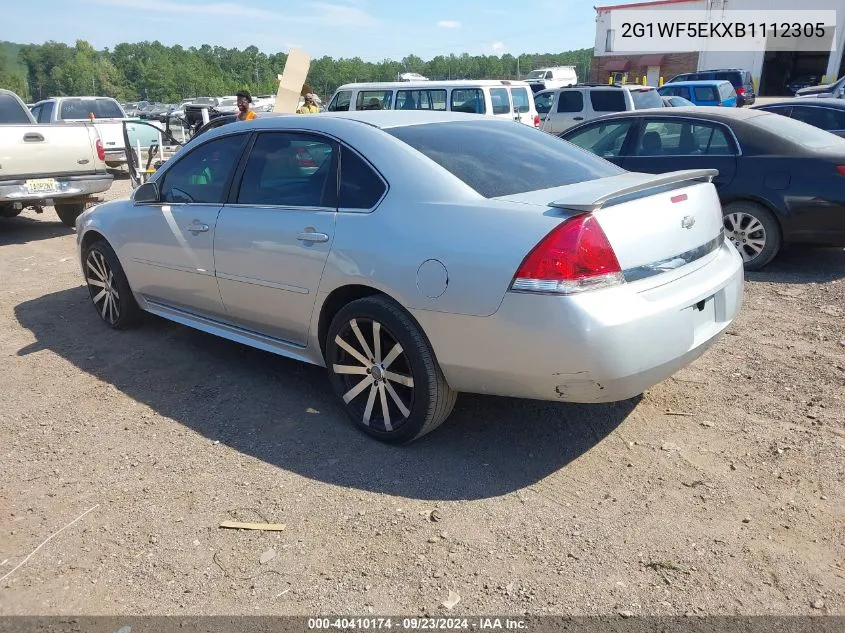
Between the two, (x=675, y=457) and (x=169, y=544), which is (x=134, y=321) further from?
(x=675, y=457)

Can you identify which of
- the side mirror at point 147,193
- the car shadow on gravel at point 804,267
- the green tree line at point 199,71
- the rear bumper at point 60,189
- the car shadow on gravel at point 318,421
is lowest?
the car shadow on gravel at point 318,421

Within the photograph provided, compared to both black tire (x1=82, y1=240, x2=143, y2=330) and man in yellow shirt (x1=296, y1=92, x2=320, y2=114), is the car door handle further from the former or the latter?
man in yellow shirt (x1=296, y1=92, x2=320, y2=114)

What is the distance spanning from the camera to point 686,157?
6812mm

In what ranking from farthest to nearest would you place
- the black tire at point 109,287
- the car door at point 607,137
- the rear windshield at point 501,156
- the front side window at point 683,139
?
the car door at point 607,137 < the front side window at point 683,139 < the black tire at point 109,287 < the rear windshield at point 501,156

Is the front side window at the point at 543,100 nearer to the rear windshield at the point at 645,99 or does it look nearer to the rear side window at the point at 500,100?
the rear windshield at the point at 645,99

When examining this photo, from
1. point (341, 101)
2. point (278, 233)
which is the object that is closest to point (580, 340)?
point (278, 233)

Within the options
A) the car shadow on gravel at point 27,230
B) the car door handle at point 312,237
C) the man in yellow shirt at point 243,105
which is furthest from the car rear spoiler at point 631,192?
the car shadow on gravel at point 27,230

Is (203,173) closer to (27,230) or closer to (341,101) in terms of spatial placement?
(27,230)

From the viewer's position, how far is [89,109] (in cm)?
1652

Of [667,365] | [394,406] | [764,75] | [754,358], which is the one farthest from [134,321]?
[764,75]

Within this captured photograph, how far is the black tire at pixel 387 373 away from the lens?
316cm

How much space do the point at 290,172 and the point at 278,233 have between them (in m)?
0.42

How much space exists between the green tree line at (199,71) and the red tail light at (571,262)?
60700 mm

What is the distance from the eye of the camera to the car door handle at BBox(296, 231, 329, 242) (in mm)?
3469
